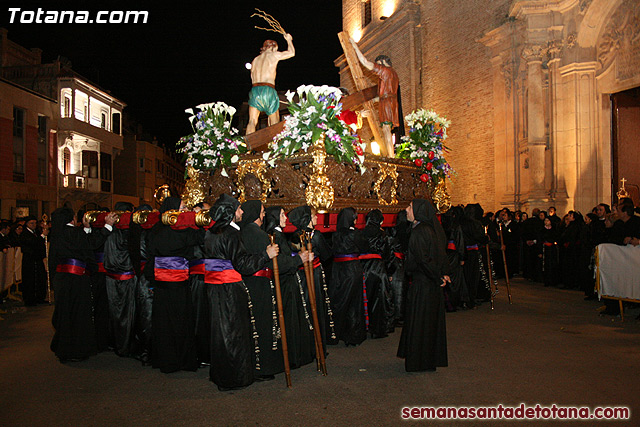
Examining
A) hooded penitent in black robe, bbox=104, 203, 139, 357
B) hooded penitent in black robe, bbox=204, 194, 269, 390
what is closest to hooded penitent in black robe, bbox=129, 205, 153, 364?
hooded penitent in black robe, bbox=104, 203, 139, 357

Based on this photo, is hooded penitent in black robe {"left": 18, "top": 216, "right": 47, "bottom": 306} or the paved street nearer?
the paved street

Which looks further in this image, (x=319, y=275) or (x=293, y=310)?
(x=319, y=275)

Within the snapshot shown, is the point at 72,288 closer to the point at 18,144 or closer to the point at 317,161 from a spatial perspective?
the point at 317,161

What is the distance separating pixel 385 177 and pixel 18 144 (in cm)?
2244

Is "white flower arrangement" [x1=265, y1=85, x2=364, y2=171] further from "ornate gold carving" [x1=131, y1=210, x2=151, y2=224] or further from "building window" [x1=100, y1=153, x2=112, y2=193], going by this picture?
"building window" [x1=100, y1=153, x2=112, y2=193]

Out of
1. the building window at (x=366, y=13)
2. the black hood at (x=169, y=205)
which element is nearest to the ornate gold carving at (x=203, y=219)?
the black hood at (x=169, y=205)

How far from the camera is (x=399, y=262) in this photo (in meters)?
8.58

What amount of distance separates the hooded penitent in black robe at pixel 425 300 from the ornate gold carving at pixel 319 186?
181 cm

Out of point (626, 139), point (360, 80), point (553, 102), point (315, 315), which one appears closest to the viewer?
point (315, 315)

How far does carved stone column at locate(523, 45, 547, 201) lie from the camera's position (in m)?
15.1

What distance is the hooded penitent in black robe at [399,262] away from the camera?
27.9 feet

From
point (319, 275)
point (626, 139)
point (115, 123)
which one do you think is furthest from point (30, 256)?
point (115, 123)

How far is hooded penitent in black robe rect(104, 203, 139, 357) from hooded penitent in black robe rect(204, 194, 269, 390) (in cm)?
205

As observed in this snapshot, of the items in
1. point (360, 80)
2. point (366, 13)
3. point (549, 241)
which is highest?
point (366, 13)
